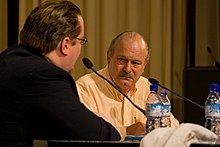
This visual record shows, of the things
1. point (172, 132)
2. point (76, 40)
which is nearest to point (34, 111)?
point (76, 40)

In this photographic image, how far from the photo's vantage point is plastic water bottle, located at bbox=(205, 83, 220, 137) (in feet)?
7.22

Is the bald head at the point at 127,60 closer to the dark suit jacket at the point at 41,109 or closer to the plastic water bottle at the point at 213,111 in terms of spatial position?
the plastic water bottle at the point at 213,111

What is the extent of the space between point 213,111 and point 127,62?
991 mm

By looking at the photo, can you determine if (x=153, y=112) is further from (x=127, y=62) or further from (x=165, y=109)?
(x=127, y=62)

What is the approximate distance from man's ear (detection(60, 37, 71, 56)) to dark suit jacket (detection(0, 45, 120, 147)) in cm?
13

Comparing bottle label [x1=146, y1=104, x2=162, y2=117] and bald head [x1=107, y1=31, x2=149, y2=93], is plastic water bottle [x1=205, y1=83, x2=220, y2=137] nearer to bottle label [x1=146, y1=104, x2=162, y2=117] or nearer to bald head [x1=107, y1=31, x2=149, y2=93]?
bottle label [x1=146, y1=104, x2=162, y2=117]

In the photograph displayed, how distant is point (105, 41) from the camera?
408cm

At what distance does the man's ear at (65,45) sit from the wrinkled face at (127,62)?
3.45 ft

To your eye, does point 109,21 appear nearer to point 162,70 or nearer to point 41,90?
point 162,70

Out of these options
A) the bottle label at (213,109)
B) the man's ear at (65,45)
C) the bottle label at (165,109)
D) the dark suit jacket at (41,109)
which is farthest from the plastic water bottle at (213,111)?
the man's ear at (65,45)

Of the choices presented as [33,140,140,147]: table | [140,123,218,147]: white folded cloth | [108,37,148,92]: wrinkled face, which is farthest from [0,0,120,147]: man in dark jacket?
[108,37,148,92]: wrinkled face

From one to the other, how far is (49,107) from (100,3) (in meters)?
2.40

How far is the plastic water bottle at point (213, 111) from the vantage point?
220 centimetres

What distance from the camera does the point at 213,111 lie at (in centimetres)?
221
